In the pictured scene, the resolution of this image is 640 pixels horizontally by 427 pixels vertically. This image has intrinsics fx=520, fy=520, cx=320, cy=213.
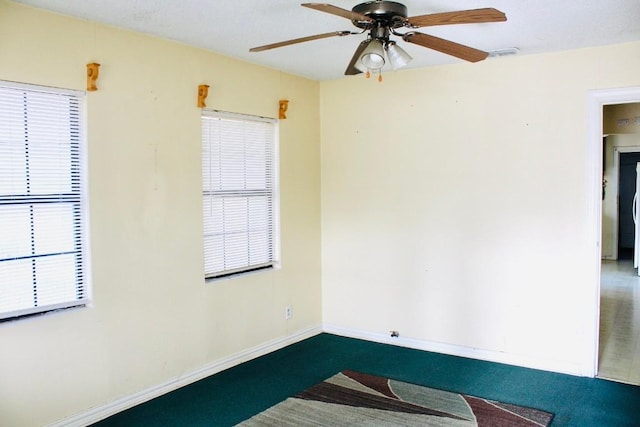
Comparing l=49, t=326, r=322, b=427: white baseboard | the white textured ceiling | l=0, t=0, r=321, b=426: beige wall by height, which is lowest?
l=49, t=326, r=322, b=427: white baseboard

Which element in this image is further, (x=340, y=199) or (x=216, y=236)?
(x=340, y=199)

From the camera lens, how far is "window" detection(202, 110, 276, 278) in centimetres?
407

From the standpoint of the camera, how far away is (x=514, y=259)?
4215mm

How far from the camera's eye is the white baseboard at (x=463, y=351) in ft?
13.3

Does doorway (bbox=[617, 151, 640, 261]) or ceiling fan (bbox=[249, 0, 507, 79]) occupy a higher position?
ceiling fan (bbox=[249, 0, 507, 79])

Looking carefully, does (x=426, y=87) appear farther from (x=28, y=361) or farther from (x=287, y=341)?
(x=28, y=361)

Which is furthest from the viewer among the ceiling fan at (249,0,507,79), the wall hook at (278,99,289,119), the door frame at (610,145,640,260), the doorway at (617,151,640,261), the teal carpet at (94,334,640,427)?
the doorway at (617,151,640,261)

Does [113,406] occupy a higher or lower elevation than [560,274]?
lower

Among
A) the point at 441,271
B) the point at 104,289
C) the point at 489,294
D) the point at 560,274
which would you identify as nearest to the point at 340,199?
the point at 441,271

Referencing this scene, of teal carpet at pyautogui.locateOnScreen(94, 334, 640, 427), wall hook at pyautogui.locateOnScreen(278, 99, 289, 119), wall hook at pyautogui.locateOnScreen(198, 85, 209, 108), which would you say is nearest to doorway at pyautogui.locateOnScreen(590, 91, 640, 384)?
teal carpet at pyautogui.locateOnScreen(94, 334, 640, 427)

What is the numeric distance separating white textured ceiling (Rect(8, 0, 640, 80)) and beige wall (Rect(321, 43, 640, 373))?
41 cm

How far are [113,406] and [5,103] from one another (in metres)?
1.96

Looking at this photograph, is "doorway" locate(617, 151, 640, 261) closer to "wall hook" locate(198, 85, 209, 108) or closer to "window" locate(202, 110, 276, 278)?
"window" locate(202, 110, 276, 278)

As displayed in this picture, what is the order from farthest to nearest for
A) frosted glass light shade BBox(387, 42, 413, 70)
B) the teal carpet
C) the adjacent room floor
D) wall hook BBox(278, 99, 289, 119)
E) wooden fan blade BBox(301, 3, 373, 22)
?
wall hook BBox(278, 99, 289, 119), the adjacent room floor, the teal carpet, frosted glass light shade BBox(387, 42, 413, 70), wooden fan blade BBox(301, 3, 373, 22)
